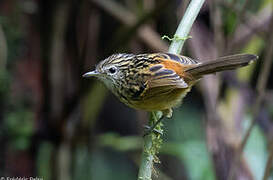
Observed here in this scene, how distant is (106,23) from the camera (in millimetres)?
5156

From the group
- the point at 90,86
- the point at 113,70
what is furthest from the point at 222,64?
the point at 90,86

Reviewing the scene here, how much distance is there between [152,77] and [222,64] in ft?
2.06

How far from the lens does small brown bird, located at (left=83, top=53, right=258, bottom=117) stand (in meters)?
2.94

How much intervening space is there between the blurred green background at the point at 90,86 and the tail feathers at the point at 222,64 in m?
1.24

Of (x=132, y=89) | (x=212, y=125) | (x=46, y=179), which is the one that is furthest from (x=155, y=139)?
(x=46, y=179)

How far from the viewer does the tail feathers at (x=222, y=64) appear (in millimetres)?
2412

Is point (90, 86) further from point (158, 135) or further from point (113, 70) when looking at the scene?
point (158, 135)

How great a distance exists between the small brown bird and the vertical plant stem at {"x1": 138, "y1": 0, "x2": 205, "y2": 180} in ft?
0.76

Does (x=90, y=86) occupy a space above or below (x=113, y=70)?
above

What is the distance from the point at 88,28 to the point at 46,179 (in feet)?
5.24

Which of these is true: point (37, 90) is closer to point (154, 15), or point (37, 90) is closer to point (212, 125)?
point (154, 15)

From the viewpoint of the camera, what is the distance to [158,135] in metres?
2.65

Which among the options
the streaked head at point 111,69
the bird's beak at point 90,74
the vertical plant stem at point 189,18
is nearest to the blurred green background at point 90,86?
the streaked head at point 111,69

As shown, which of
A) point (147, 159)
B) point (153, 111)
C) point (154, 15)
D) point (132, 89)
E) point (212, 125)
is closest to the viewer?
point (147, 159)
